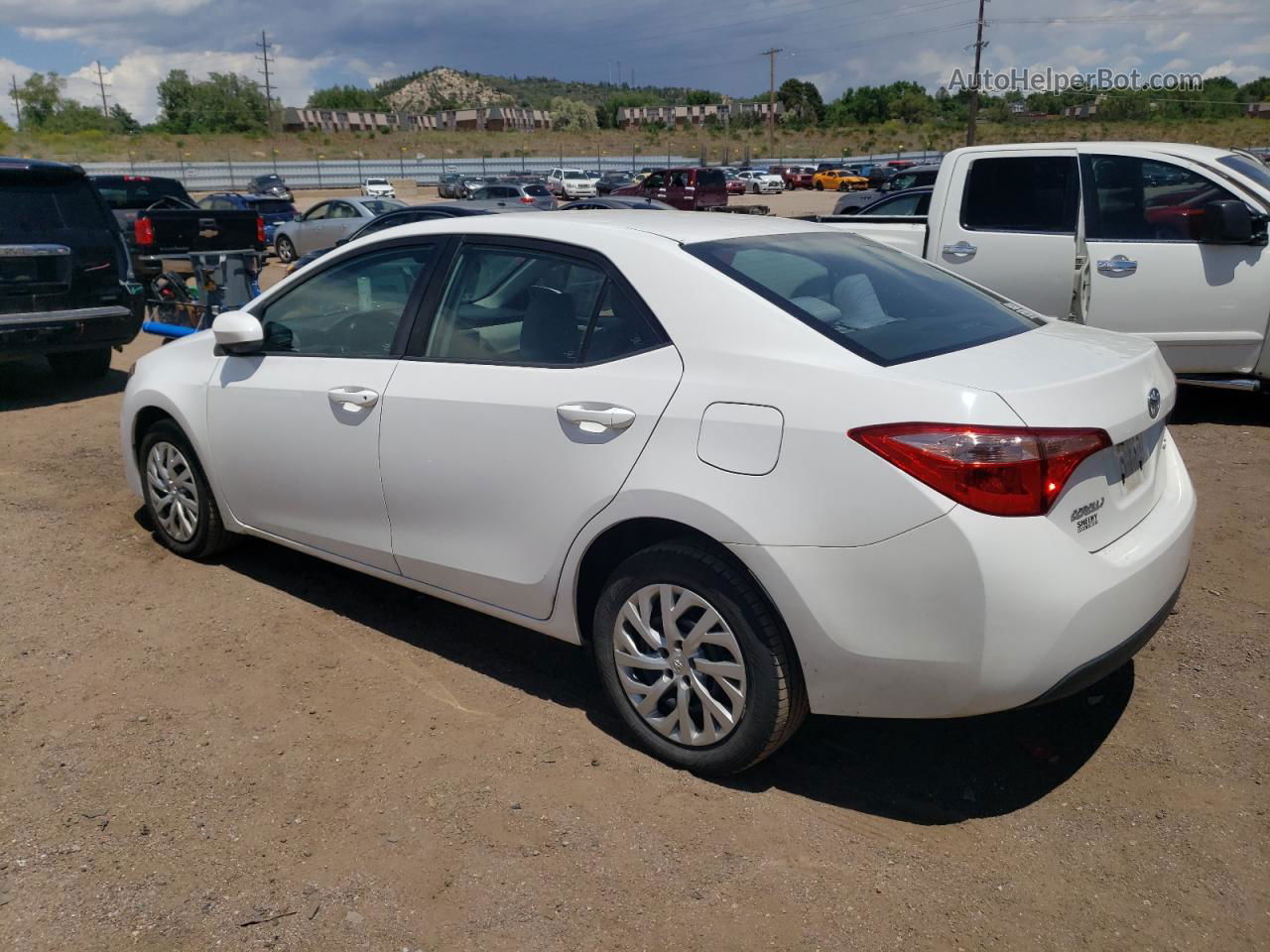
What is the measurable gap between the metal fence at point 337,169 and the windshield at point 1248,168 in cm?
4791

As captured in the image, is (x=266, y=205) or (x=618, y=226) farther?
(x=266, y=205)

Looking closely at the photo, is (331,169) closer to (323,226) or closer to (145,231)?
(323,226)

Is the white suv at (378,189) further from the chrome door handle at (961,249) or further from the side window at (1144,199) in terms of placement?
the side window at (1144,199)

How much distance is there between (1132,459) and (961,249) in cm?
497

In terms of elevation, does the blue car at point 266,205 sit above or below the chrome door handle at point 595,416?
above

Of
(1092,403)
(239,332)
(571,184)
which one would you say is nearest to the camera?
(1092,403)

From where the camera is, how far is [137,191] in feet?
54.4

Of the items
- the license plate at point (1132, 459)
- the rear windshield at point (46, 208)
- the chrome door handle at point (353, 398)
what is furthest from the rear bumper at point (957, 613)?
the rear windshield at point (46, 208)

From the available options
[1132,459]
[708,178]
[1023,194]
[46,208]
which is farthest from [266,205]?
[1132,459]

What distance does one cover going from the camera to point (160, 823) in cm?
304

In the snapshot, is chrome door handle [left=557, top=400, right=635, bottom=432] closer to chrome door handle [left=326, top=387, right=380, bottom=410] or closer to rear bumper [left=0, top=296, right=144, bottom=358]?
chrome door handle [left=326, top=387, right=380, bottom=410]

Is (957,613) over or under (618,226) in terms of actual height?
under

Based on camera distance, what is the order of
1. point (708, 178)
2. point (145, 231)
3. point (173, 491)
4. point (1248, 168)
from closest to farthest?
point (173, 491) < point (1248, 168) < point (145, 231) < point (708, 178)

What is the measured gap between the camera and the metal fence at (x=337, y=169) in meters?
52.7
